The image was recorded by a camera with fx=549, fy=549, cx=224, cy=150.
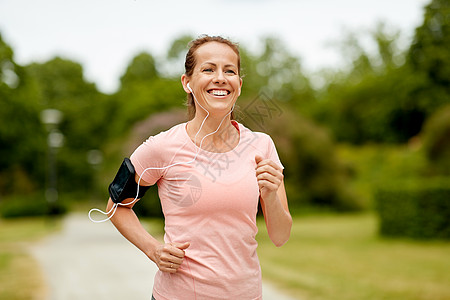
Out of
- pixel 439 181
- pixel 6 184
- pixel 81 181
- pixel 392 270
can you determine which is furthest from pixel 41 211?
pixel 392 270

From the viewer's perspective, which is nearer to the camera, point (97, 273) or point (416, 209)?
point (97, 273)

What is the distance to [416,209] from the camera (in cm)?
1582

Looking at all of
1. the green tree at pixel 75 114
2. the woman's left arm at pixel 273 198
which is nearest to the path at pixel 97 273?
the woman's left arm at pixel 273 198

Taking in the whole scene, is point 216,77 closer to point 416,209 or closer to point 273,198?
point 273,198

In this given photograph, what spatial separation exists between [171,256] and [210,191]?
10.0 inches

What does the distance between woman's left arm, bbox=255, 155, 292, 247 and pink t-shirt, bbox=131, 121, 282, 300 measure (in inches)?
2.1

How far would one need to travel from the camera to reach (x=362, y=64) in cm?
4641

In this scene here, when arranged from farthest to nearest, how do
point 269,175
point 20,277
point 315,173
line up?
point 315,173 < point 20,277 < point 269,175

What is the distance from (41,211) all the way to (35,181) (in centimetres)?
561

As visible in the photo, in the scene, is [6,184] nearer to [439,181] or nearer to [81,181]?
[81,181]

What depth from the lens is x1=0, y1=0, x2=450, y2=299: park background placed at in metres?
10.1

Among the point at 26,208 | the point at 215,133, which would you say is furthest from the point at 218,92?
the point at 26,208

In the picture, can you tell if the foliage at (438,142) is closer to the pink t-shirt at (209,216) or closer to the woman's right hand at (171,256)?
the pink t-shirt at (209,216)

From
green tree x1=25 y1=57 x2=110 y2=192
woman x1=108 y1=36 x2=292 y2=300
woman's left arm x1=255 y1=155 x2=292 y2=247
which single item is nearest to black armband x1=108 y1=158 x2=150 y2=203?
woman x1=108 y1=36 x2=292 y2=300
